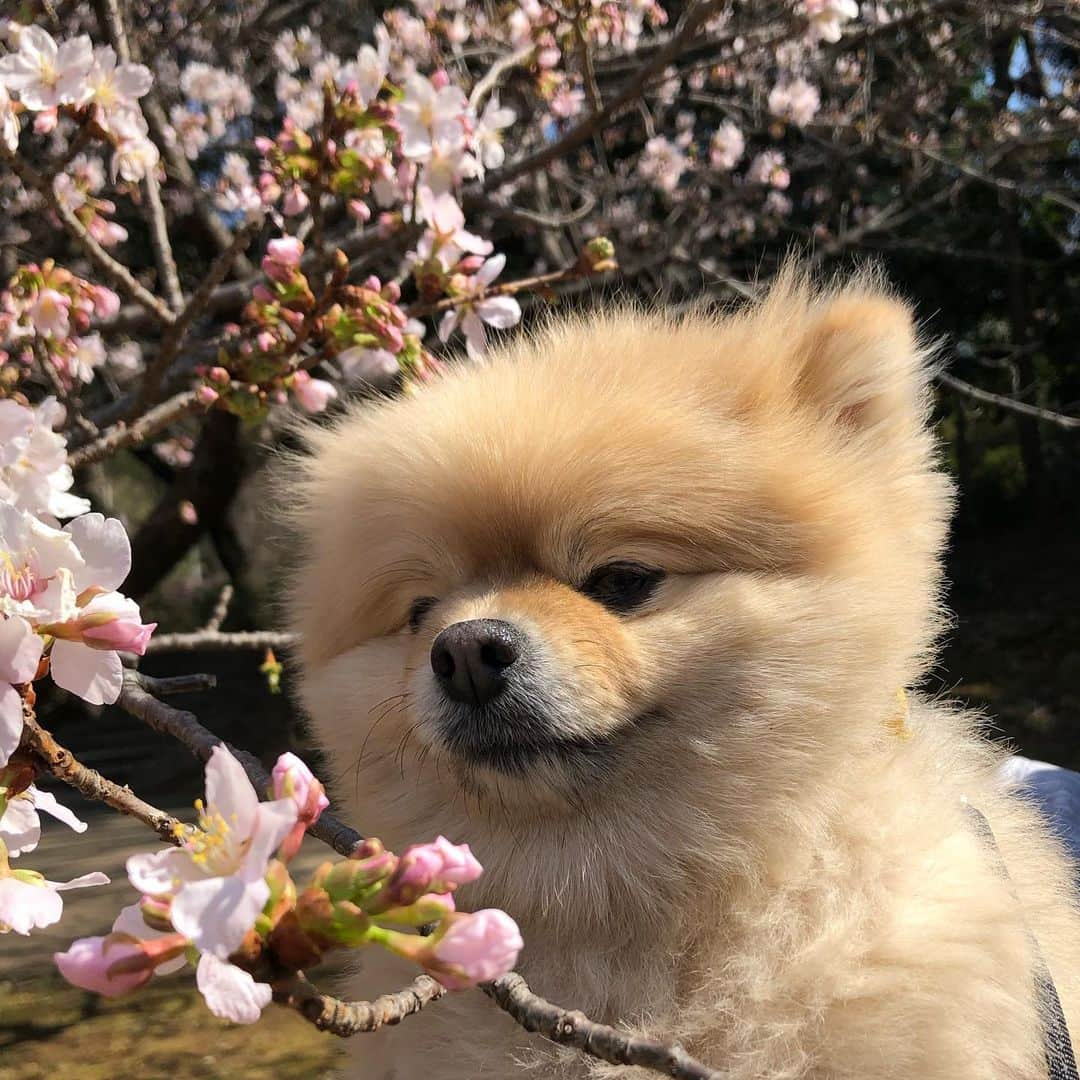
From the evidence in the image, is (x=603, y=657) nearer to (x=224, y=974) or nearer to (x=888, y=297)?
(x=224, y=974)

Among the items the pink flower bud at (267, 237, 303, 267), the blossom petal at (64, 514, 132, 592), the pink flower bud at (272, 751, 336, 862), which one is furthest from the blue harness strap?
the pink flower bud at (267, 237, 303, 267)

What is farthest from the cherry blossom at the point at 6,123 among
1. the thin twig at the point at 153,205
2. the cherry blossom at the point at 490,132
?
the cherry blossom at the point at 490,132

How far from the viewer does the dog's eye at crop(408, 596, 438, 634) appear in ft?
5.88

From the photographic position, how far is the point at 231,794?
794 millimetres

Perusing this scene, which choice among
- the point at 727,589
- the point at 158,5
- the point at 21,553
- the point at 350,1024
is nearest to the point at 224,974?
the point at 350,1024

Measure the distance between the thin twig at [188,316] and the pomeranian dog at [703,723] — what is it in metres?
0.93

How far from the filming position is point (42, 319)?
2449 millimetres

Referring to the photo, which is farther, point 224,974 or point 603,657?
point 603,657

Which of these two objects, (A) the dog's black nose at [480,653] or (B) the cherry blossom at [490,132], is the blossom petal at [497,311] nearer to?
(B) the cherry blossom at [490,132]

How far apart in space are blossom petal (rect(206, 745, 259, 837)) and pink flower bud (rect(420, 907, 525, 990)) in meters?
0.19

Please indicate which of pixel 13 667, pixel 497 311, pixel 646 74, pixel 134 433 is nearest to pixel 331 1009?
pixel 13 667

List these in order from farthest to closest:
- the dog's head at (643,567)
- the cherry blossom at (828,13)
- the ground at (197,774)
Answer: the cherry blossom at (828,13) → the ground at (197,774) → the dog's head at (643,567)

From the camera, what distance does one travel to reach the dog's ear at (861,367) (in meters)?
1.78

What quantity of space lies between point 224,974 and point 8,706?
1.22ft
